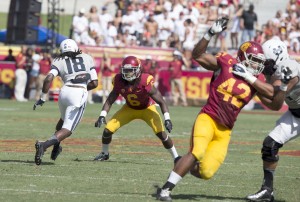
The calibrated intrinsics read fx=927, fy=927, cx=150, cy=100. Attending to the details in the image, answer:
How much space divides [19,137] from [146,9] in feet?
46.3

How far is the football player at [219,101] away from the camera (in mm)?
8805

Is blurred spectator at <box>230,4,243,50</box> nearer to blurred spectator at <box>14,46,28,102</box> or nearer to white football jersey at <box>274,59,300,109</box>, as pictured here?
blurred spectator at <box>14,46,28,102</box>

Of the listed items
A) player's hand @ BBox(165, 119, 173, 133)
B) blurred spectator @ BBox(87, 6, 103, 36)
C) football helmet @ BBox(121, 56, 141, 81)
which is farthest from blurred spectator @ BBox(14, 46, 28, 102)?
player's hand @ BBox(165, 119, 173, 133)

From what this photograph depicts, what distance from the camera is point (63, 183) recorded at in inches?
386

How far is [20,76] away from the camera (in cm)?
2692

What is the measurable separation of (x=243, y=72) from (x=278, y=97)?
41 cm

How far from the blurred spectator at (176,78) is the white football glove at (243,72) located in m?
17.9

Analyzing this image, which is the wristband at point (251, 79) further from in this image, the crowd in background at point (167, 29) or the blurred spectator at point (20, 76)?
the blurred spectator at point (20, 76)

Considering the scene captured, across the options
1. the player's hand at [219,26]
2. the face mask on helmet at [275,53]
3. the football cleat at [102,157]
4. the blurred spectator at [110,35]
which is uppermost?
the player's hand at [219,26]

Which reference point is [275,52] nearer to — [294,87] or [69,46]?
[294,87]

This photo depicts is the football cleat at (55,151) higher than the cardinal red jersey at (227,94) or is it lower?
lower

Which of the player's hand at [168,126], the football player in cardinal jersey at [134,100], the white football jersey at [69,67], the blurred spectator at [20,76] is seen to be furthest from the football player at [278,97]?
the blurred spectator at [20,76]

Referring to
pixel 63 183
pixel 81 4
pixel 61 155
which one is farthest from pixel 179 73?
pixel 63 183

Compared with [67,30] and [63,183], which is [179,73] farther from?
[63,183]
